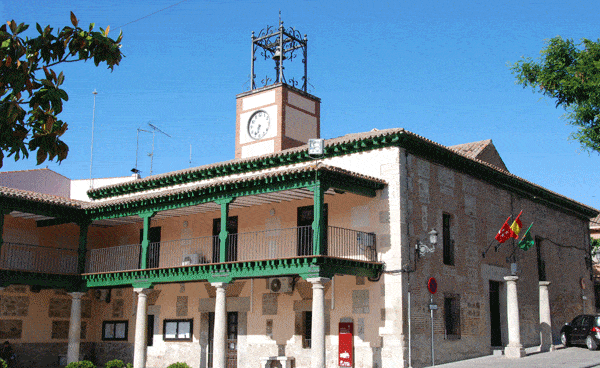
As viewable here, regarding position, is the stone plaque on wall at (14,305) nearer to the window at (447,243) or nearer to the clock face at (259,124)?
the clock face at (259,124)

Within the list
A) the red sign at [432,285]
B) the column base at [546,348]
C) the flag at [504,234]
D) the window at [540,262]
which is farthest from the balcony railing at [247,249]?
the window at [540,262]

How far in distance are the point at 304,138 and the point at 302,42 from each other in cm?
455

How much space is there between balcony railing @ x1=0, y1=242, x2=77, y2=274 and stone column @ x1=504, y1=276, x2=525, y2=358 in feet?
46.1

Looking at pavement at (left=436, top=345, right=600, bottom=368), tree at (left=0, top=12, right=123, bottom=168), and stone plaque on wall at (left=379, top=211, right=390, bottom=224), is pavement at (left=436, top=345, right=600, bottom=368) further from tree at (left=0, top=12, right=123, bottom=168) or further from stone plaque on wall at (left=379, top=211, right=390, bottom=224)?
tree at (left=0, top=12, right=123, bottom=168)

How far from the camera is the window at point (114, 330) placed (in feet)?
80.1

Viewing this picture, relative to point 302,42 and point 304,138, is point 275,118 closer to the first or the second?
point 304,138

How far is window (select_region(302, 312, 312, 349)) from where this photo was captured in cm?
→ 1936

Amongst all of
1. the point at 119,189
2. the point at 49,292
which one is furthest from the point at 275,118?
the point at 49,292

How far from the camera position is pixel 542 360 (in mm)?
18547

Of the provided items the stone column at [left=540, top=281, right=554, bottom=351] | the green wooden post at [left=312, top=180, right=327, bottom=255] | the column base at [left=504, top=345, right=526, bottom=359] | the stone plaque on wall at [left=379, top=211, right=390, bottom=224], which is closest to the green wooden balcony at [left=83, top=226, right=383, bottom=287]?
the green wooden post at [left=312, top=180, right=327, bottom=255]

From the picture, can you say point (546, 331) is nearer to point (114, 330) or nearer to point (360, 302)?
point (360, 302)

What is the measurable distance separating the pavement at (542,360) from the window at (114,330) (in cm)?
1201

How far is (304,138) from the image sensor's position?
28.0m

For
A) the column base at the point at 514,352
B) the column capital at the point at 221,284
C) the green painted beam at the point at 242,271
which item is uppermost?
the green painted beam at the point at 242,271
